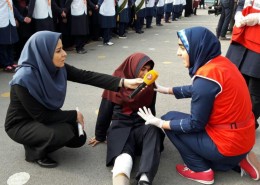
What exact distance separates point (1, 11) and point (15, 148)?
2530mm

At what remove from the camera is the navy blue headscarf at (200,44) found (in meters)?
1.86

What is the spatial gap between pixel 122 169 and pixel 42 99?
0.72 meters

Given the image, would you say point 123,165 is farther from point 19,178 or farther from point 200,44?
point 200,44

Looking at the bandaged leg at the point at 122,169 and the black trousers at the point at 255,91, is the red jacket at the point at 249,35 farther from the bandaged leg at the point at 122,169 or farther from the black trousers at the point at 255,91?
the bandaged leg at the point at 122,169

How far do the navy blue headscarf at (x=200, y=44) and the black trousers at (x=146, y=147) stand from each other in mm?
578

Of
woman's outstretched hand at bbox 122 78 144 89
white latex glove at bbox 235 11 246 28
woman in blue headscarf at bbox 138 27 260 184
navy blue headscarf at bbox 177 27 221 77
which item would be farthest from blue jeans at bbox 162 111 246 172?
white latex glove at bbox 235 11 246 28

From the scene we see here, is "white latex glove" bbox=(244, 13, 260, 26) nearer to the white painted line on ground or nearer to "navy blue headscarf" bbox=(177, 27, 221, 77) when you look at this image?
"navy blue headscarf" bbox=(177, 27, 221, 77)

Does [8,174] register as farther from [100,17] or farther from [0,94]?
[100,17]

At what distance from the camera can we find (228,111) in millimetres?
1871

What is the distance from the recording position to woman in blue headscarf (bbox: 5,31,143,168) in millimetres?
2047

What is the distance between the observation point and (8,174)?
2172 mm

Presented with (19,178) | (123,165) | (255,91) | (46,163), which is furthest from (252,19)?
(19,178)

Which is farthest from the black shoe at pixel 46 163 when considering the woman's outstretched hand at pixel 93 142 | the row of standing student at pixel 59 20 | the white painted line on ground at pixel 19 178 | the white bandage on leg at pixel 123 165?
the row of standing student at pixel 59 20

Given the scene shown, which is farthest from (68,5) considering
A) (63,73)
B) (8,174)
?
(8,174)
